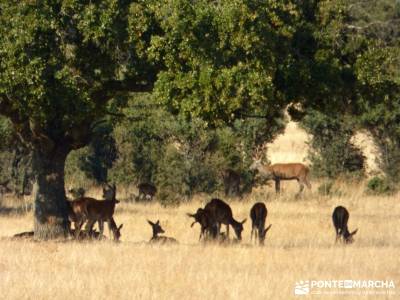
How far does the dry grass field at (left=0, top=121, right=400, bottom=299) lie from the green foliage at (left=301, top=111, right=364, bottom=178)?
10.8m

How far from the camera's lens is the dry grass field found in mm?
12281

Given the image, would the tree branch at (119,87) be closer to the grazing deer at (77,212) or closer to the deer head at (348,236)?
the grazing deer at (77,212)

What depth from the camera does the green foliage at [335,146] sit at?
113ft

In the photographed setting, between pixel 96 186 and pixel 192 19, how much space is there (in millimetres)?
20177

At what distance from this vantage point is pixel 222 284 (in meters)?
12.8

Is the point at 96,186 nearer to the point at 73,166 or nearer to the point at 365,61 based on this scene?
the point at 73,166

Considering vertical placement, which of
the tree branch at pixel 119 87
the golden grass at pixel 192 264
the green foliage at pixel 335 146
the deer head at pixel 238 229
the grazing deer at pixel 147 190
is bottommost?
the golden grass at pixel 192 264

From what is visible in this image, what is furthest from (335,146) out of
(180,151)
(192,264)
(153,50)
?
(192,264)

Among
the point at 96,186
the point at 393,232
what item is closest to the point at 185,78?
the point at 393,232

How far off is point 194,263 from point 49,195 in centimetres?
535

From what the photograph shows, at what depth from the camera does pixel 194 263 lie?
49.3ft

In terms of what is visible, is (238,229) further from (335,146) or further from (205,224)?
(335,146)

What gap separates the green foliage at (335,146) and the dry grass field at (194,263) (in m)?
10.8

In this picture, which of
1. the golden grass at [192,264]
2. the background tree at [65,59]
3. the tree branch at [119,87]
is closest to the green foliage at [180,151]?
the golden grass at [192,264]
